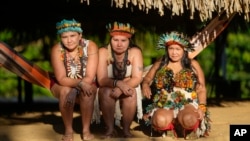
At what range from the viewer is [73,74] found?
5.88m

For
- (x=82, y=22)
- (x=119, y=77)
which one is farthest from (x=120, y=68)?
(x=82, y=22)

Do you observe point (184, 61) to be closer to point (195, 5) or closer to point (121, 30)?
point (195, 5)

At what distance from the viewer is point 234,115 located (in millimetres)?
7340

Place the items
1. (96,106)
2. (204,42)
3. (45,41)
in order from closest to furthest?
(96,106), (204,42), (45,41)

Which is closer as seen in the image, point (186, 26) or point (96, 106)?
point (96, 106)

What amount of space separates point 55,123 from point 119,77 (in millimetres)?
1321

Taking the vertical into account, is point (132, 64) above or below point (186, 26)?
below

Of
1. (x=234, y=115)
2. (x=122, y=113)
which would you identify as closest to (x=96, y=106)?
(x=122, y=113)

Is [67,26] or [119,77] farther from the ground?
[67,26]

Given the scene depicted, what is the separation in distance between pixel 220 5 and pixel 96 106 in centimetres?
166

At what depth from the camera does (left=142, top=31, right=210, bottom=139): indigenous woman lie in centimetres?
578

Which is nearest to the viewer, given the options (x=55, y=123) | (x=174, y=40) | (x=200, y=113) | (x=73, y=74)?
(x=200, y=113)

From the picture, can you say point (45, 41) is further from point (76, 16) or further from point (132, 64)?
point (132, 64)

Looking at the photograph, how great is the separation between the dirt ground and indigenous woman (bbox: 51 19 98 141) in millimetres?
302
